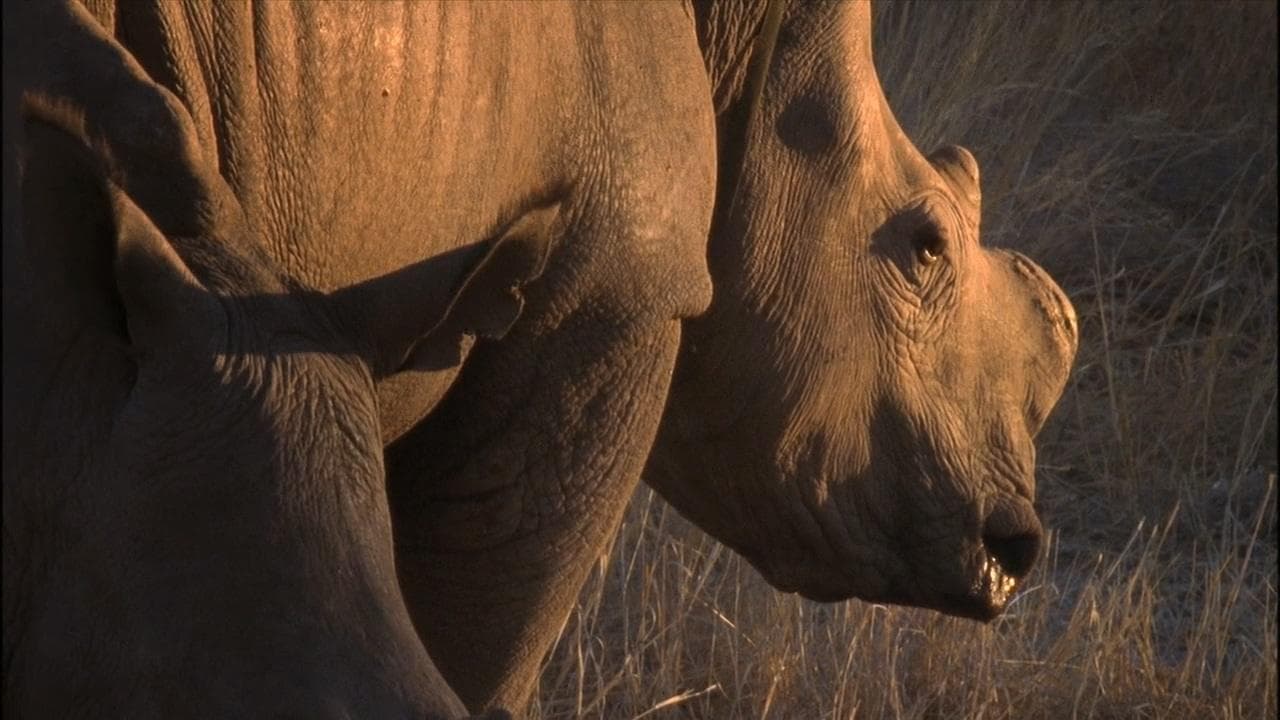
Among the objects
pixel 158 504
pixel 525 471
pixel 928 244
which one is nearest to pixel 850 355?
pixel 928 244

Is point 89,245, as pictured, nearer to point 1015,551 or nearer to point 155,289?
point 155,289

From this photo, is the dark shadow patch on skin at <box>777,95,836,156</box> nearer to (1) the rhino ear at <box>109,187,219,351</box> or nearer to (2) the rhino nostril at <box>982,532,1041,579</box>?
(2) the rhino nostril at <box>982,532,1041,579</box>

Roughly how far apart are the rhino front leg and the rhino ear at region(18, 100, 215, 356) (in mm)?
672

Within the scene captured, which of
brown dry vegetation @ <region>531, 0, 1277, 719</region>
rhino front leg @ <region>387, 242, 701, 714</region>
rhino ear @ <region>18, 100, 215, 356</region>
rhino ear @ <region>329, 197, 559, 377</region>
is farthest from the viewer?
brown dry vegetation @ <region>531, 0, 1277, 719</region>

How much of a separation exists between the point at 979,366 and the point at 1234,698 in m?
1.41

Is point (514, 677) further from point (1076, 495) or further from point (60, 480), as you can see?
point (1076, 495)

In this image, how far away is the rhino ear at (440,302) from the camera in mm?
2057

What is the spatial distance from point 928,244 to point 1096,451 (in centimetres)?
355

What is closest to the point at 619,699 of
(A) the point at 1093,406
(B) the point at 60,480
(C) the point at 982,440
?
(C) the point at 982,440

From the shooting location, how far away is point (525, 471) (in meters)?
2.59

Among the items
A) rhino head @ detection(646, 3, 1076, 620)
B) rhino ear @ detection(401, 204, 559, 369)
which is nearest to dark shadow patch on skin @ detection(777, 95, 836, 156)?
rhino head @ detection(646, 3, 1076, 620)

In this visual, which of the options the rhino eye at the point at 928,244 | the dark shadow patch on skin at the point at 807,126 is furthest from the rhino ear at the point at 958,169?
the dark shadow patch on skin at the point at 807,126

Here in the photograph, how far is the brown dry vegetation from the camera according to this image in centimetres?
425

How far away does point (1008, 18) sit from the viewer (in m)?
6.55
